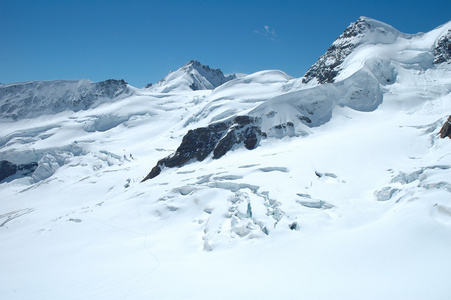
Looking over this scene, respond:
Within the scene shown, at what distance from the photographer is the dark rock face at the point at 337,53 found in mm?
67938

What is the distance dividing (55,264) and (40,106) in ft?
387

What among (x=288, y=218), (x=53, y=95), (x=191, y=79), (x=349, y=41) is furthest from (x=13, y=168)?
(x=349, y=41)

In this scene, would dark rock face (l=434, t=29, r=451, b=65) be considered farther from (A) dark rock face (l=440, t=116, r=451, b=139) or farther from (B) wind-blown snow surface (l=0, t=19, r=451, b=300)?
(A) dark rock face (l=440, t=116, r=451, b=139)

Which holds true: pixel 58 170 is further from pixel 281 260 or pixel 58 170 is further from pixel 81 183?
pixel 281 260

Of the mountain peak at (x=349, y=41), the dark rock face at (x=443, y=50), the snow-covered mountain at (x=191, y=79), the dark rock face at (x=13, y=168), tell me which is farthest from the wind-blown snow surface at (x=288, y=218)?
the snow-covered mountain at (x=191, y=79)

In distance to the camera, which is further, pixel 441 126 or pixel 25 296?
pixel 441 126

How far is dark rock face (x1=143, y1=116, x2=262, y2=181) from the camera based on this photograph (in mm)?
41719

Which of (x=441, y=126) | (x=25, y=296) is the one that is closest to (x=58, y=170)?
(x=25, y=296)

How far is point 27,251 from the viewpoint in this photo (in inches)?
898

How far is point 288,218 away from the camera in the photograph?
63.4ft

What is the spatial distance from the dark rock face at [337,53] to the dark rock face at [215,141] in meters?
31.4

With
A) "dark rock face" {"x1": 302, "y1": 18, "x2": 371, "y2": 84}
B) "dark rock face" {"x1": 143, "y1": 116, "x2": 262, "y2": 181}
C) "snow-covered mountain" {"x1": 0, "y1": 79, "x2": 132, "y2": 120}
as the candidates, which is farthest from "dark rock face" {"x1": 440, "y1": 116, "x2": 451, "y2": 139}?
"snow-covered mountain" {"x1": 0, "y1": 79, "x2": 132, "y2": 120}

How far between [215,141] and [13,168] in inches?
2566

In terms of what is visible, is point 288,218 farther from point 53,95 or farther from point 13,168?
point 53,95
